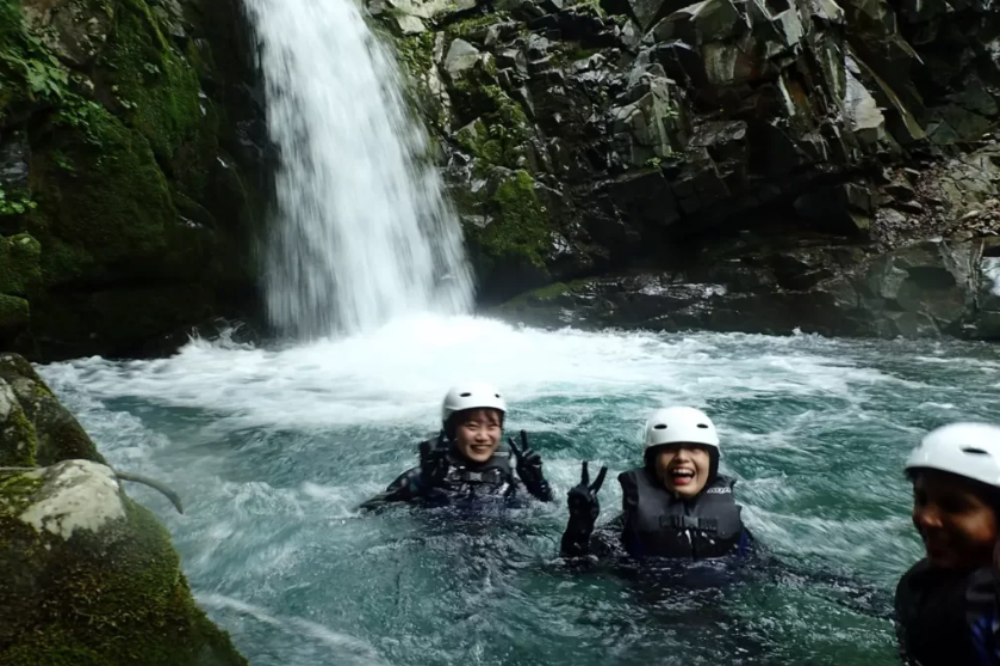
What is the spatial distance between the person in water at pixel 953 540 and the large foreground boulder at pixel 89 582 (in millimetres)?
2496

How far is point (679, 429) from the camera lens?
3.88m

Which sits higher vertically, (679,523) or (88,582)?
(88,582)

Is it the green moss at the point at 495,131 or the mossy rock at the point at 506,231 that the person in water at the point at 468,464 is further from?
the green moss at the point at 495,131

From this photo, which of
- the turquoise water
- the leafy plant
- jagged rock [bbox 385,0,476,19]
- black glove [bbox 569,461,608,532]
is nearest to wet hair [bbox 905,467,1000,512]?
the turquoise water

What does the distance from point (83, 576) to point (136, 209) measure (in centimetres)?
891

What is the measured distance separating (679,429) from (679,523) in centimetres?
51

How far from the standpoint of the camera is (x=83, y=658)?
199 cm

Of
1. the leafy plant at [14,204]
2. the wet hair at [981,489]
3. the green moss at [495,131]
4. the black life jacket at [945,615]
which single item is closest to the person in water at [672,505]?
the black life jacket at [945,615]

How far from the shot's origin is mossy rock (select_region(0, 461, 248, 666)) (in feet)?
6.44

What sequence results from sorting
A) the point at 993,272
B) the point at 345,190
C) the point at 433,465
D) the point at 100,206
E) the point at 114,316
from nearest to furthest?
the point at 433,465, the point at 100,206, the point at 114,316, the point at 345,190, the point at 993,272

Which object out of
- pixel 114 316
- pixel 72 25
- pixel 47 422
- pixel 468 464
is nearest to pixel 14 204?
pixel 114 316

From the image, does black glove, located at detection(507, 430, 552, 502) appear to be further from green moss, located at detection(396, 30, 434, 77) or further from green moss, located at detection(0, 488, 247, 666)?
green moss, located at detection(396, 30, 434, 77)

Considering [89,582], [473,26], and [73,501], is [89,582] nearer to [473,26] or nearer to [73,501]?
[73,501]

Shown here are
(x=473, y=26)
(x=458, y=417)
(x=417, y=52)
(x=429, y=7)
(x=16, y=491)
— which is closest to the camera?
(x=16, y=491)
